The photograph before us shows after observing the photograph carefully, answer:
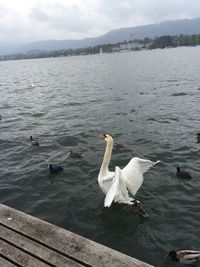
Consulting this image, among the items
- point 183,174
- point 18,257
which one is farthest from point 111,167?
point 18,257

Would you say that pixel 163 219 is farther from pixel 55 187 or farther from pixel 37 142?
pixel 37 142

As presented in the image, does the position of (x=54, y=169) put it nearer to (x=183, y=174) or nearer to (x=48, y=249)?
(x=183, y=174)

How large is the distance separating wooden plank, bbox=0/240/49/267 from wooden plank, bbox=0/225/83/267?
0.09 meters

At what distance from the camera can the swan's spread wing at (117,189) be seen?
8.70m

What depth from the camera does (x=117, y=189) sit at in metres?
9.27

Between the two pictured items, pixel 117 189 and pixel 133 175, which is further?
pixel 133 175

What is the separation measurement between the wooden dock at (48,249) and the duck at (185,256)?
8.61 ft

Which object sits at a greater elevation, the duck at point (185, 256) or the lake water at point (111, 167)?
the duck at point (185, 256)

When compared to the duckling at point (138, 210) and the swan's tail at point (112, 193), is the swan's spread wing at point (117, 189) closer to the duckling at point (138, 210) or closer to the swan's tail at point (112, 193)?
the swan's tail at point (112, 193)

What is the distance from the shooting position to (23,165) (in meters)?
15.4

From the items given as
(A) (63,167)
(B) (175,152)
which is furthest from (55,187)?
(B) (175,152)

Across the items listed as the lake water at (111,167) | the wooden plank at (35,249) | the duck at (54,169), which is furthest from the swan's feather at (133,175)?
the wooden plank at (35,249)

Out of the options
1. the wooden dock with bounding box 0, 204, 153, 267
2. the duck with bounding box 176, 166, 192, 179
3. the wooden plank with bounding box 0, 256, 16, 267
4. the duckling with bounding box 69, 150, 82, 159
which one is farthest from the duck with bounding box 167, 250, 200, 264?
the duckling with bounding box 69, 150, 82, 159

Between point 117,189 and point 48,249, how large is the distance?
3247 mm
